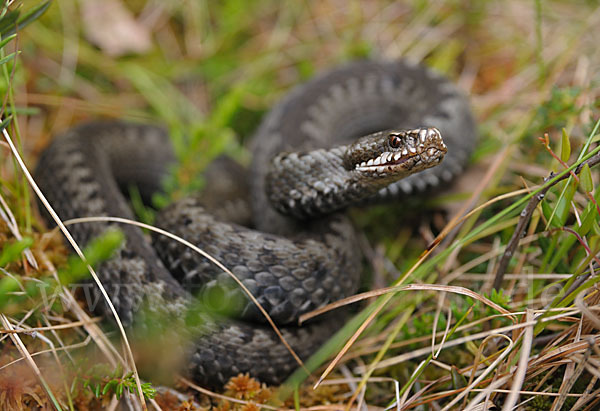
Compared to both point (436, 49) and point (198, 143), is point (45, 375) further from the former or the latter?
point (436, 49)

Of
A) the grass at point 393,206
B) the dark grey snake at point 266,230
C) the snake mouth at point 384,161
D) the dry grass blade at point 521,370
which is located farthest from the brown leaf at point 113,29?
the dry grass blade at point 521,370

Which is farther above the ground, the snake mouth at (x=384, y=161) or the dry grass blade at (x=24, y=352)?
the snake mouth at (x=384, y=161)

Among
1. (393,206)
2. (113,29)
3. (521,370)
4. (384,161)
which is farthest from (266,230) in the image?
(113,29)

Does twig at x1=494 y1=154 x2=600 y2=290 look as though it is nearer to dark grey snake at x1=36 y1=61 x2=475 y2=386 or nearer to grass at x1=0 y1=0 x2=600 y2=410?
grass at x1=0 y1=0 x2=600 y2=410

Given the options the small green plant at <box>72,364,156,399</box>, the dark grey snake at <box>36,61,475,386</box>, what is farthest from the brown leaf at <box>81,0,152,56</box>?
the small green plant at <box>72,364,156,399</box>

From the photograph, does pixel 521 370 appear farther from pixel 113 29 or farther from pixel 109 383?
pixel 113 29

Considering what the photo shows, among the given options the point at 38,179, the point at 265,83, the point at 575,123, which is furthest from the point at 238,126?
the point at 575,123

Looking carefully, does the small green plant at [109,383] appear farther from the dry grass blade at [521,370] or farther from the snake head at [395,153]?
the snake head at [395,153]
